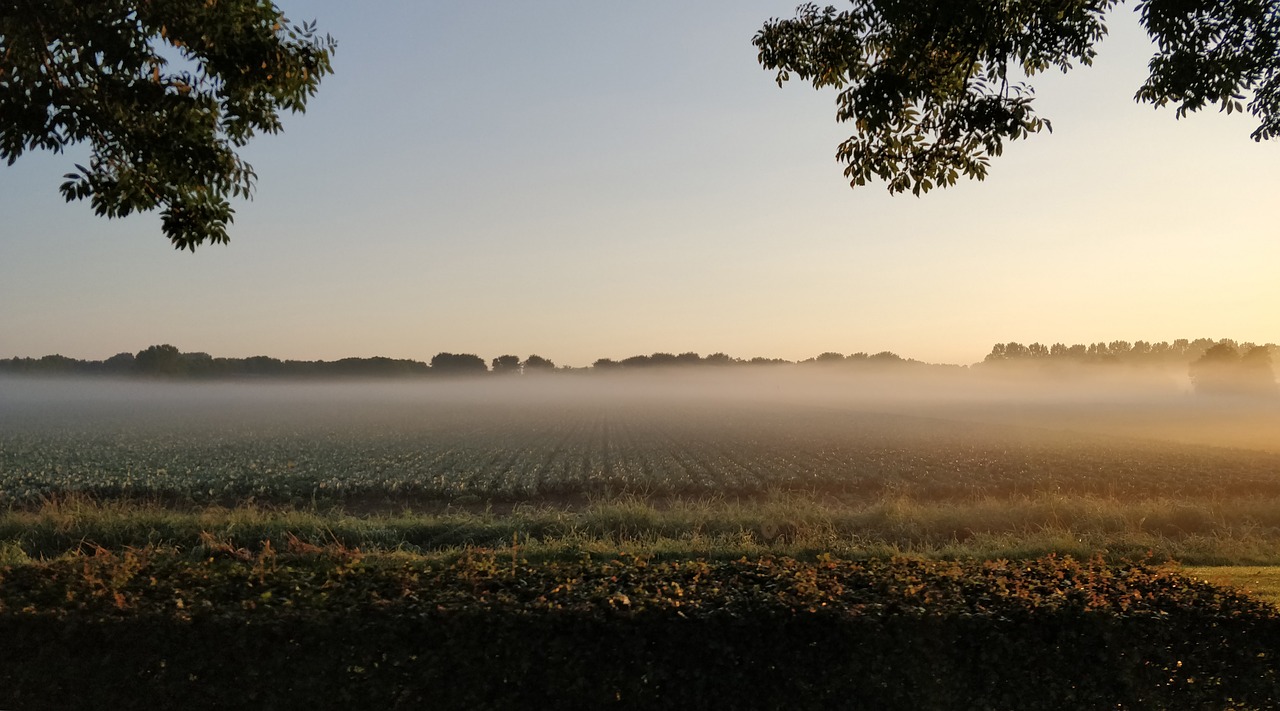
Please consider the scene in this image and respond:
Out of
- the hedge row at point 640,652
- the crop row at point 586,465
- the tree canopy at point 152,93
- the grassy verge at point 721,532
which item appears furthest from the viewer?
the crop row at point 586,465

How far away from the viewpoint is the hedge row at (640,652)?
500 cm

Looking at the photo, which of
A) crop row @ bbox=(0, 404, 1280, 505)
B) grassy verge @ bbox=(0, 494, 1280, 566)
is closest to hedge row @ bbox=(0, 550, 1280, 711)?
grassy verge @ bbox=(0, 494, 1280, 566)

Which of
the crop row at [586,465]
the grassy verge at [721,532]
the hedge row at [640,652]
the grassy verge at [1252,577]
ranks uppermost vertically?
the hedge row at [640,652]

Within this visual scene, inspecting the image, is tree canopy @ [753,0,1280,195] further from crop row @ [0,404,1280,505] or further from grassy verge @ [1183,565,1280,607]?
crop row @ [0,404,1280,505]

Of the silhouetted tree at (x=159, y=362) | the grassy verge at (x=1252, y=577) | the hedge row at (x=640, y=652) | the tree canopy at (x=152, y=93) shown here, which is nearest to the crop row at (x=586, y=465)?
the tree canopy at (x=152, y=93)

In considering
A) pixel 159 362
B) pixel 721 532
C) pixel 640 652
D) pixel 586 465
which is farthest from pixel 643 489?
pixel 159 362

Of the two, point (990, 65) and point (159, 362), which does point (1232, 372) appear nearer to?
point (990, 65)

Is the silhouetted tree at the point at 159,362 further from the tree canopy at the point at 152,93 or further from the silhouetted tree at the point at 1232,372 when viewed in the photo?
the silhouetted tree at the point at 1232,372

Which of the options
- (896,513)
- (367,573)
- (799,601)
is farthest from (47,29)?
(896,513)

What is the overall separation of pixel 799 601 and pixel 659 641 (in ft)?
3.42

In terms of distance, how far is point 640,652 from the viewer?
5008mm

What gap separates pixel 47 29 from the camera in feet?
27.7

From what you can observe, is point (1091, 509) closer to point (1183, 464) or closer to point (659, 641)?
point (659, 641)

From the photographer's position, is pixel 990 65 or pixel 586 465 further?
pixel 586 465
